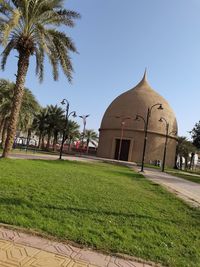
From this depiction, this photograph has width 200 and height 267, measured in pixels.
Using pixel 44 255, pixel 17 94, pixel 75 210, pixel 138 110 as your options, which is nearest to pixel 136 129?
pixel 138 110

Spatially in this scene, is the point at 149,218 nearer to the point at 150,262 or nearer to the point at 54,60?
the point at 150,262

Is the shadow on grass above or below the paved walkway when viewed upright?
below

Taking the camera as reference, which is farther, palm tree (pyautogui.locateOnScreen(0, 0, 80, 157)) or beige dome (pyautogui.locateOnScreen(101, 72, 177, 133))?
beige dome (pyautogui.locateOnScreen(101, 72, 177, 133))

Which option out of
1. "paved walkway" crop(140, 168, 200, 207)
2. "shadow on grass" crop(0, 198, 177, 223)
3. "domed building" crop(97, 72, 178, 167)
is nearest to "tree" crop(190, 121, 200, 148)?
"domed building" crop(97, 72, 178, 167)

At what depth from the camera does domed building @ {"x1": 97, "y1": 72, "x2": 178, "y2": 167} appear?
178 ft

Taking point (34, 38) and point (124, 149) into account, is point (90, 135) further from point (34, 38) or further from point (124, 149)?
point (34, 38)

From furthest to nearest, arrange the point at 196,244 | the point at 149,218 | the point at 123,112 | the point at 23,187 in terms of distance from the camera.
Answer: the point at 123,112, the point at 23,187, the point at 149,218, the point at 196,244

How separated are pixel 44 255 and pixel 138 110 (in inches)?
2039

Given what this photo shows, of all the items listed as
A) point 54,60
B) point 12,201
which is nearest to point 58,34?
point 54,60

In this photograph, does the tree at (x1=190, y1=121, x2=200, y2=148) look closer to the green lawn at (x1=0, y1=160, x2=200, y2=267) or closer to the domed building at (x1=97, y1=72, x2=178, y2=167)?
the domed building at (x1=97, y1=72, x2=178, y2=167)

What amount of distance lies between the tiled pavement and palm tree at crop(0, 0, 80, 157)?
12270 millimetres

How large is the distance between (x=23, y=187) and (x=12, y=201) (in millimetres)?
1703

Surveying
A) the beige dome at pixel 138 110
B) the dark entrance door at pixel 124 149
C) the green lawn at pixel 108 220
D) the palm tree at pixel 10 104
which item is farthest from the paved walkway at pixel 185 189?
the beige dome at pixel 138 110

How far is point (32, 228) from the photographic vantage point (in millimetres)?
4945
